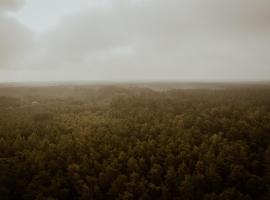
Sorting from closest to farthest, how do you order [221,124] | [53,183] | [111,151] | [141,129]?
[53,183] → [111,151] → [141,129] → [221,124]

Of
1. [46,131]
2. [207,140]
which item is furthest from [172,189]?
[46,131]

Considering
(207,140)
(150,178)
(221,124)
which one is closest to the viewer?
(150,178)

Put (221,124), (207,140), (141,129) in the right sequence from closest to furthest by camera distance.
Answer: (207,140)
(141,129)
(221,124)

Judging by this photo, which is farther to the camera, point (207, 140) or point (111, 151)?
point (207, 140)

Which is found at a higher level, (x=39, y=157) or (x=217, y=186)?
(x=39, y=157)

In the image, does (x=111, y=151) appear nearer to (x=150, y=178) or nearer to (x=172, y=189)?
(x=150, y=178)

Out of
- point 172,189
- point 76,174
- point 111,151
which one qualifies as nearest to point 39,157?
point 76,174

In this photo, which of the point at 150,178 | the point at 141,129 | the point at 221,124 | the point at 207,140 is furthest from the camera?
the point at 221,124

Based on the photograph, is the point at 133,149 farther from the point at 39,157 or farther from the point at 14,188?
the point at 14,188

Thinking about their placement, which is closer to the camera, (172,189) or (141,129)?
(172,189)
